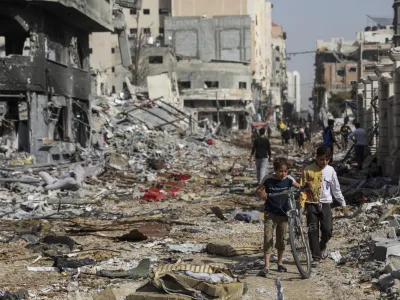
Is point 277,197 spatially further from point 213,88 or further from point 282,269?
point 213,88

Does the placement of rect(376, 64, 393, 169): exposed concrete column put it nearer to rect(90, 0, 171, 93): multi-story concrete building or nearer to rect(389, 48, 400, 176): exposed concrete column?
rect(389, 48, 400, 176): exposed concrete column

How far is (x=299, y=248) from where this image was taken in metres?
8.43

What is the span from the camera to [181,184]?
20.7 metres

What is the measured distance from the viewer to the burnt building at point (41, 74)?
2236cm

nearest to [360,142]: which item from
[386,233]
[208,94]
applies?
[386,233]

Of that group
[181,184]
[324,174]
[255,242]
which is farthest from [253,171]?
[324,174]

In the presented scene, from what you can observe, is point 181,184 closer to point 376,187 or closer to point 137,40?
point 376,187

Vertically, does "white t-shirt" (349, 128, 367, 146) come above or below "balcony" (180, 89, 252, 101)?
below

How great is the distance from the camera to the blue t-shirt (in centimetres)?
840

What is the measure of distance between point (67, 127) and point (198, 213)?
12.8 meters

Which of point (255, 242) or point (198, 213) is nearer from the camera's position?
point (255, 242)

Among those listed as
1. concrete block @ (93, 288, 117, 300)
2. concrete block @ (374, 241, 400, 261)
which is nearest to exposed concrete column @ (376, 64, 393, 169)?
concrete block @ (374, 241, 400, 261)

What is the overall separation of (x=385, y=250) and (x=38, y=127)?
54.6 ft

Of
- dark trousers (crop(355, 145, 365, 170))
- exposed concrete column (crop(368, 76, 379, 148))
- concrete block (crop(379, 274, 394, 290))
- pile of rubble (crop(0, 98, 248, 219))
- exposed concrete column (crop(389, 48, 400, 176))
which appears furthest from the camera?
exposed concrete column (crop(368, 76, 379, 148))
